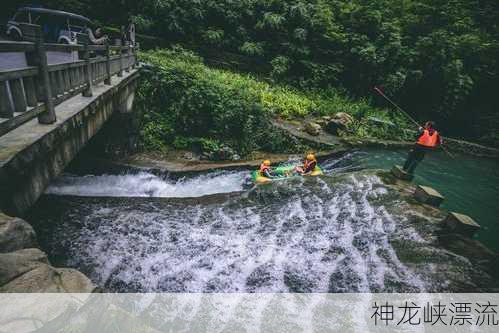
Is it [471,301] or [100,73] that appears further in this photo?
[100,73]

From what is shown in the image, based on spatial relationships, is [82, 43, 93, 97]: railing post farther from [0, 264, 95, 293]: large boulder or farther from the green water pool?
the green water pool

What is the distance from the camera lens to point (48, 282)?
235 cm

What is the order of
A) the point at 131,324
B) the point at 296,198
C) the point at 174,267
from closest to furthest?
the point at 131,324
the point at 174,267
the point at 296,198

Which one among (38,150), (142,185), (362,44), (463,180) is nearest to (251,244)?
(38,150)

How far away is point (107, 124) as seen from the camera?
10367mm

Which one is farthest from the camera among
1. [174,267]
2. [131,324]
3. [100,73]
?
[100,73]

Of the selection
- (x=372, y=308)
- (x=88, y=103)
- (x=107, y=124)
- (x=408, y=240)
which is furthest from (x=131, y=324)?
(x=107, y=124)

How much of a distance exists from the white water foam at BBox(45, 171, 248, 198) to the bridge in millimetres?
3986

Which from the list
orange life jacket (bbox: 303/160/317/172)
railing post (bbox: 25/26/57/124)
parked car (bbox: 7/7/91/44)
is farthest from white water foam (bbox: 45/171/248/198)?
parked car (bbox: 7/7/91/44)

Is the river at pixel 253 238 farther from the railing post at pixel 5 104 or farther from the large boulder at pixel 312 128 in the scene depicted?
the large boulder at pixel 312 128

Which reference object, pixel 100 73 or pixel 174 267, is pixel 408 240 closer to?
pixel 174 267

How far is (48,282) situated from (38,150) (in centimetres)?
232

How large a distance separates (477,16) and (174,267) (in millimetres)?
29689

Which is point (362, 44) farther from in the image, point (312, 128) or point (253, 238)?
point (253, 238)
